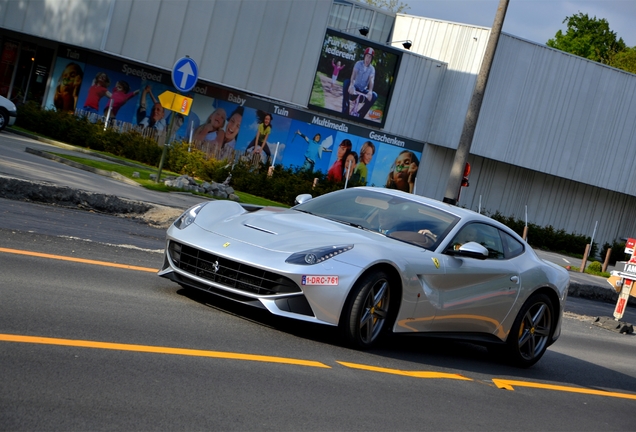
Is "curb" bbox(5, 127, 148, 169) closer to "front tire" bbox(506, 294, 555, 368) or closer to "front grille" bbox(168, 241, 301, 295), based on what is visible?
"front tire" bbox(506, 294, 555, 368)

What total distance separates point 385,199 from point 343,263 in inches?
69.0

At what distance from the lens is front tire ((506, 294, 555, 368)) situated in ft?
28.2

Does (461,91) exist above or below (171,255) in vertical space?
above

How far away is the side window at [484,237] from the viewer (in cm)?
806

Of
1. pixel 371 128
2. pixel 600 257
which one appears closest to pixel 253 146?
pixel 371 128

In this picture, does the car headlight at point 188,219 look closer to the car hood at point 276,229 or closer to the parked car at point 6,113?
the car hood at point 276,229

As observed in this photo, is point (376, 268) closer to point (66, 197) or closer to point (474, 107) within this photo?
point (66, 197)

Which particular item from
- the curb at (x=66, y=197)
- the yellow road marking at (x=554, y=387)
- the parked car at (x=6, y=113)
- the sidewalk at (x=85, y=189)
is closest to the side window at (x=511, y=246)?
the yellow road marking at (x=554, y=387)

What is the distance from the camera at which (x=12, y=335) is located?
16.9ft

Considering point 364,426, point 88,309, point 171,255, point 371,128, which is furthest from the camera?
point 371,128

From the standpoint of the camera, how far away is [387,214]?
8.02m

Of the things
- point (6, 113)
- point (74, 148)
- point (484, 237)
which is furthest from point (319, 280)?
point (6, 113)

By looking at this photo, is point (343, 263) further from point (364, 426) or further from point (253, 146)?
point (253, 146)

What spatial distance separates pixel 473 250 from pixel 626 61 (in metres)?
70.9
